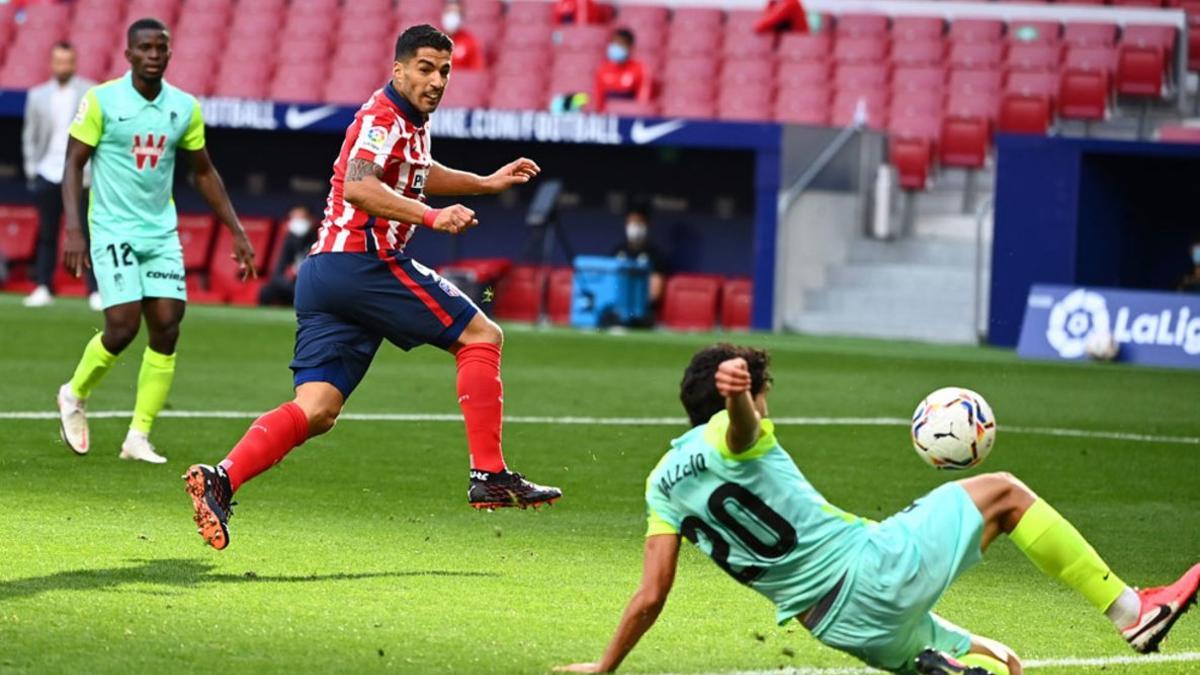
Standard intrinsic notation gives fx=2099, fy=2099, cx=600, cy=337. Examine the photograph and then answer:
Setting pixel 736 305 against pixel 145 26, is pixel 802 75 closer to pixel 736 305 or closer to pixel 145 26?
pixel 736 305

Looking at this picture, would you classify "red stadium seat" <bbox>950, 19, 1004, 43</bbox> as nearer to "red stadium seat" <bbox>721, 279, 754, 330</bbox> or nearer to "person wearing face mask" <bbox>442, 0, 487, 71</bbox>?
"red stadium seat" <bbox>721, 279, 754, 330</bbox>

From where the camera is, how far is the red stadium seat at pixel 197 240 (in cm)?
2516

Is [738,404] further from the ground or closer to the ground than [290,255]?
further from the ground

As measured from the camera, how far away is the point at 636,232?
917 inches

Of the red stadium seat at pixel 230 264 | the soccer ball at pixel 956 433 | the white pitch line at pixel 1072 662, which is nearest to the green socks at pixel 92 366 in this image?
the soccer ball at pixel 956 433

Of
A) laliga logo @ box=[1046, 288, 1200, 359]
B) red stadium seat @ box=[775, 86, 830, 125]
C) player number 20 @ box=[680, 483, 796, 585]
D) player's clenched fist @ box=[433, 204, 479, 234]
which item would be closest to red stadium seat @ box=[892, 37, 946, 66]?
red stadium seat @ box=[775, 86, 830, 125]

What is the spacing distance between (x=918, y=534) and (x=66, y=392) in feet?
19.5

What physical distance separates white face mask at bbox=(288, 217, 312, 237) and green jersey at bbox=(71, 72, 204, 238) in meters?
13.7

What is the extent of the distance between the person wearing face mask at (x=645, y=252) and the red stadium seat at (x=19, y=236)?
736 centimetres

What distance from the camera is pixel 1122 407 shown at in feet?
49.7

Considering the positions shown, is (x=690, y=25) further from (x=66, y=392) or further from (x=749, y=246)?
(x=66, y=392)

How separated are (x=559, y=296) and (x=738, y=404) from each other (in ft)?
61.3

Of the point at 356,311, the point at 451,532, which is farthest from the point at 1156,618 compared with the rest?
the point at 451,532

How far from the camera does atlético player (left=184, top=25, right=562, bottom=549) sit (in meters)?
7.45
